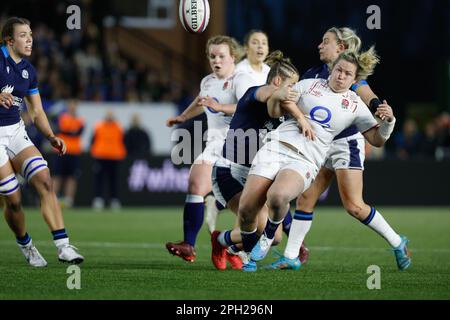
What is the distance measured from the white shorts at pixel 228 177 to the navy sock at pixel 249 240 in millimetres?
455

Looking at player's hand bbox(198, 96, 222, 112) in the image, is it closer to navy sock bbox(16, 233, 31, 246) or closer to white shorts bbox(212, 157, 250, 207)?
white shorts bbox(212, 157, 250, 207)

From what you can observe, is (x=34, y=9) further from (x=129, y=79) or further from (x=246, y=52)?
(x=246, y=52)

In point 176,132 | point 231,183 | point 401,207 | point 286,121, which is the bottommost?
point 401,207

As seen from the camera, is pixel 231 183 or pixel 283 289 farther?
pixel 231 183

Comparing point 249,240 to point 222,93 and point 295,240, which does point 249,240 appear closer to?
point 295,240

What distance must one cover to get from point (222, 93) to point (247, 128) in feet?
3.58

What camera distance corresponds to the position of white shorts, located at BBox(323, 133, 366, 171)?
29.7 feet

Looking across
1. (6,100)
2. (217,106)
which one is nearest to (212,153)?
(217,106)

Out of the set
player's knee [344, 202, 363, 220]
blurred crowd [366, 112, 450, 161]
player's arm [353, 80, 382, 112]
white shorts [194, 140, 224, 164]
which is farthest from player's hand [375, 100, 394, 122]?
blurred crowd [366, 112, 450, 161]

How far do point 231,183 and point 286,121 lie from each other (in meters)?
0.78

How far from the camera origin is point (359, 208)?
907 centimetres

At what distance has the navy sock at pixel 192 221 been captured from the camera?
945 cm
